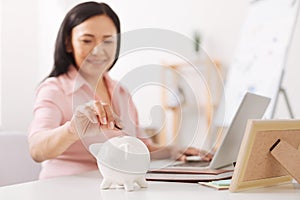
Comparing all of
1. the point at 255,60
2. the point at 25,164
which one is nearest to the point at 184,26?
the point at 255,60

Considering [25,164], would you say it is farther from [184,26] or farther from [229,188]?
[184,26]

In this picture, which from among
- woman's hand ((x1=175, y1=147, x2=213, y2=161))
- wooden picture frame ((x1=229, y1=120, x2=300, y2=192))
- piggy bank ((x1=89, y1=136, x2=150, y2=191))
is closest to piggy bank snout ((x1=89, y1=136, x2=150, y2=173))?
piggy bank ((x1=89, y1=136, x2=150, y2=191))

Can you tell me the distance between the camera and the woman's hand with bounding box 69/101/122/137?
0.87 m

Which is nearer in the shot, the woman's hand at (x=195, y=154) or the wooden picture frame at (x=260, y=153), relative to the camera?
the wooden picture frame at (x=260, y=153)

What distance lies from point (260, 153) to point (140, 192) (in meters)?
0.23

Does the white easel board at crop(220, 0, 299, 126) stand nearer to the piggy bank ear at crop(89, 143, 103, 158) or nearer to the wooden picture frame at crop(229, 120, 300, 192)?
the wooden picture frame at crop(229, 120, 300, 192)

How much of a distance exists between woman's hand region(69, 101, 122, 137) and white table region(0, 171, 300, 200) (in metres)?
0.11

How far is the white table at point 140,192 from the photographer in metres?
0.82

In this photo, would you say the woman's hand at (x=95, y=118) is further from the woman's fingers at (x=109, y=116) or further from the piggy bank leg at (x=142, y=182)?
the piggy bank leg at (x=142, y=182)

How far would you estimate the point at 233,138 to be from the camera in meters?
1.12

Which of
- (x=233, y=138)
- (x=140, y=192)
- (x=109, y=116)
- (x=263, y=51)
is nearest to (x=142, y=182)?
(x=140, y=192)

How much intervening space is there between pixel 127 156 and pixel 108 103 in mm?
123

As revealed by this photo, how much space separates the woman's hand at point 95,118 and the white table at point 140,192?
11cm

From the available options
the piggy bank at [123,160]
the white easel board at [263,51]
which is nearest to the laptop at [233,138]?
the piggy bank at [123,160]
